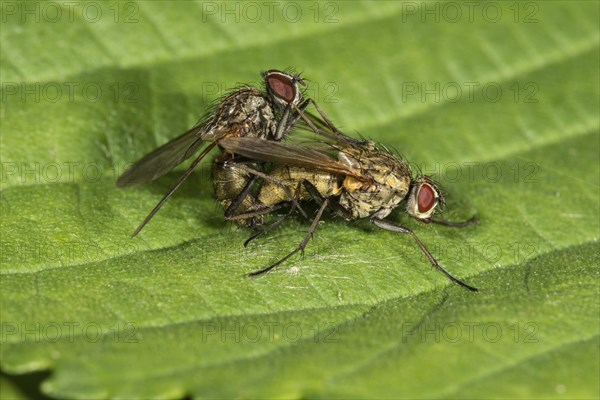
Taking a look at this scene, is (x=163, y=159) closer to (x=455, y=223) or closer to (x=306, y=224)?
(x=306, y=224)

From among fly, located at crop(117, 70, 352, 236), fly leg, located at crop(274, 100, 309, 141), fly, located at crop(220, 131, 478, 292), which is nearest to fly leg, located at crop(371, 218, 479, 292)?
fly, located at crop(220, 131, 478, 292)

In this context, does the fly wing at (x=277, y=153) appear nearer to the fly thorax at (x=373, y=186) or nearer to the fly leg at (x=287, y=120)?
the fly thorax at (x=373, y=186)

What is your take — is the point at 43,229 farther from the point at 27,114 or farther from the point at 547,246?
the point at 547,246

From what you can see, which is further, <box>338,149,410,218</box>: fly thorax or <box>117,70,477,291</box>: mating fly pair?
<box>338,149,410,218</box>: fly thorax

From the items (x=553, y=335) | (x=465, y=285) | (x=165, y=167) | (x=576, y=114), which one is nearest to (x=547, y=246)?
(x=465, y=285)

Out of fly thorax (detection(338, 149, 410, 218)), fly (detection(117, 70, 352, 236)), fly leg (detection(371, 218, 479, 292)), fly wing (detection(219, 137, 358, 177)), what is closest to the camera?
fly leg (detection(371, 218, 479, 292))

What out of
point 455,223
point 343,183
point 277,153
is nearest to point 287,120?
point 277,153

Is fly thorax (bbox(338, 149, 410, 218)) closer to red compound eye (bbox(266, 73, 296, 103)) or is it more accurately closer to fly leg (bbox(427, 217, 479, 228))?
fly leg (bbox(427, 217, 479, 228))
